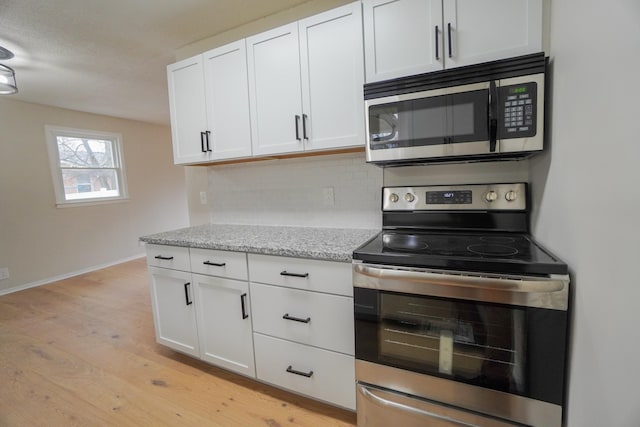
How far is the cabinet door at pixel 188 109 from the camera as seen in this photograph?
202cm

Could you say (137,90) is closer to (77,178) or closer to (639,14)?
(77,178)

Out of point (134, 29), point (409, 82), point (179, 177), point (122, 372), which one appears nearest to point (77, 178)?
point (179, 177)

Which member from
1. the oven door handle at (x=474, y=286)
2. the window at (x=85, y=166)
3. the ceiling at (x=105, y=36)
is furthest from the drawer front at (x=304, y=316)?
the window at (x=85, y=166)

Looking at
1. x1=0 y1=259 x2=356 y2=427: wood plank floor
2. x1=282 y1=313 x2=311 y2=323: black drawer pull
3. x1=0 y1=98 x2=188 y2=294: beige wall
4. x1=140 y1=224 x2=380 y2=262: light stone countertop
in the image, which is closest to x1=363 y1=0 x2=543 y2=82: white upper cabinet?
x1=140 y1=224 x2=380 y2=262: light stone countertop

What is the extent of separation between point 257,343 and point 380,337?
2.53ft

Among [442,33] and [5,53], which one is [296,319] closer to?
[442,33]

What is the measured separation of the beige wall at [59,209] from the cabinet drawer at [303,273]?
12.8 feet

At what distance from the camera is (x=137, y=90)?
3391 millimetres

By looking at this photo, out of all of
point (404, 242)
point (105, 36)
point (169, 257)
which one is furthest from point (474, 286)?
point (105, 36)

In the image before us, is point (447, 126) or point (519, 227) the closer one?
point (447, 126)

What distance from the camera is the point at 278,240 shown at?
1.64m

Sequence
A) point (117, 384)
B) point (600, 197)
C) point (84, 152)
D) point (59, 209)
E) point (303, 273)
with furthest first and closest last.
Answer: point (84, 152) → point (59, 209) → point (117, 384) → point (303, 273) → point (600, 197)

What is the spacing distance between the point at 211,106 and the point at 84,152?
3.53 m

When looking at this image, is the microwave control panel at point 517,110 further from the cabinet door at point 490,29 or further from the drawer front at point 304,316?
the drawer front at point 304,316
